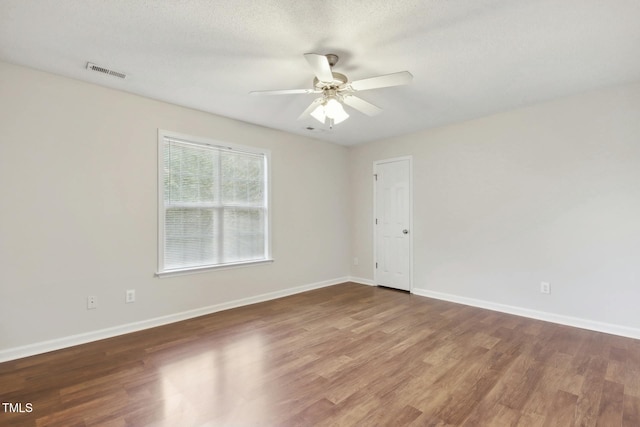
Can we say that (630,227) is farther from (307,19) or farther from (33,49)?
(33,49)

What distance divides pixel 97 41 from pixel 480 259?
4.54 meters

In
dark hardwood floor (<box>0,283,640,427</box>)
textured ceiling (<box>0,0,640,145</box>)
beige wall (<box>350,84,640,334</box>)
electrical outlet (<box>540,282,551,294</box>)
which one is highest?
textured ceiling (<box>0,0,640,145</box>)

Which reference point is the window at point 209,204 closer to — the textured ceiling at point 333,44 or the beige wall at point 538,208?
the textured ceiling at point 333,44

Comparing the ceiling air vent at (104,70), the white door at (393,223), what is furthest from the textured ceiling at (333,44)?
the white door at (393,223)

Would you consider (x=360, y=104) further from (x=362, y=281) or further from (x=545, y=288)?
(x=362, y=281)

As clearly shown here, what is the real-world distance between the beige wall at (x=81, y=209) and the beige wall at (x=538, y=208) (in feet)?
9.55

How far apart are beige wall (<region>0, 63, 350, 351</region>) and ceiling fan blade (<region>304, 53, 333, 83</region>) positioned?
6.76 feet

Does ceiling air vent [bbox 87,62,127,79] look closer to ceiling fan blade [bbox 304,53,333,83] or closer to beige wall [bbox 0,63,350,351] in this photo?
beige wall [bbox 0,63,350,351]

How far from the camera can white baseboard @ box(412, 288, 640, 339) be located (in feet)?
9.85

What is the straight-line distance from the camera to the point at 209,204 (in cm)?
376

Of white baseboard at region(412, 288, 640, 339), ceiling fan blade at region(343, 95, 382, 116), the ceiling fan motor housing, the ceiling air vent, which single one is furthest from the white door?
the ceiling air vent

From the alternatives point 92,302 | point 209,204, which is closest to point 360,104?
point 209,204

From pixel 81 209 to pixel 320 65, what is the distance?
8.50 feet

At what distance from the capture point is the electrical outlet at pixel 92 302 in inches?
114
